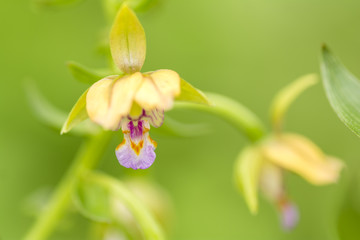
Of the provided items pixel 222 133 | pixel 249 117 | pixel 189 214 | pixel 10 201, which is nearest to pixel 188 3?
pixel 222 133

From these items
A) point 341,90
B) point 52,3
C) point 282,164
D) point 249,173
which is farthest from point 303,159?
point 52,3

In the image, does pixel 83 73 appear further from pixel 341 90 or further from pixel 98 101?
pixel 341 90

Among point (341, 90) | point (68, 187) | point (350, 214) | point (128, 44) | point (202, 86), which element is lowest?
point (202, 86)

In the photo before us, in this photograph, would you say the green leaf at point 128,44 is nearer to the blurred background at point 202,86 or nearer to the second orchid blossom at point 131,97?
the second orchid blossom at point 131,97

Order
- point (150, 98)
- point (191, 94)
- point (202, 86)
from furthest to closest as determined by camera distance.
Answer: point (202, 86)
point (191, 94)
point (150, 98)

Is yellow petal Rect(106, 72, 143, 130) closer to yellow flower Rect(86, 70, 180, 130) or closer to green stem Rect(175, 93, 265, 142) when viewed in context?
yellow flower Rect(86, 70, 180, 130)

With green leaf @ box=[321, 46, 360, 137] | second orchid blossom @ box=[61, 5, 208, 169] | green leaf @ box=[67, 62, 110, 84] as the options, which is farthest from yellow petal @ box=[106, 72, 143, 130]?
green leaf @ box=[321, 46, 360, 137]
